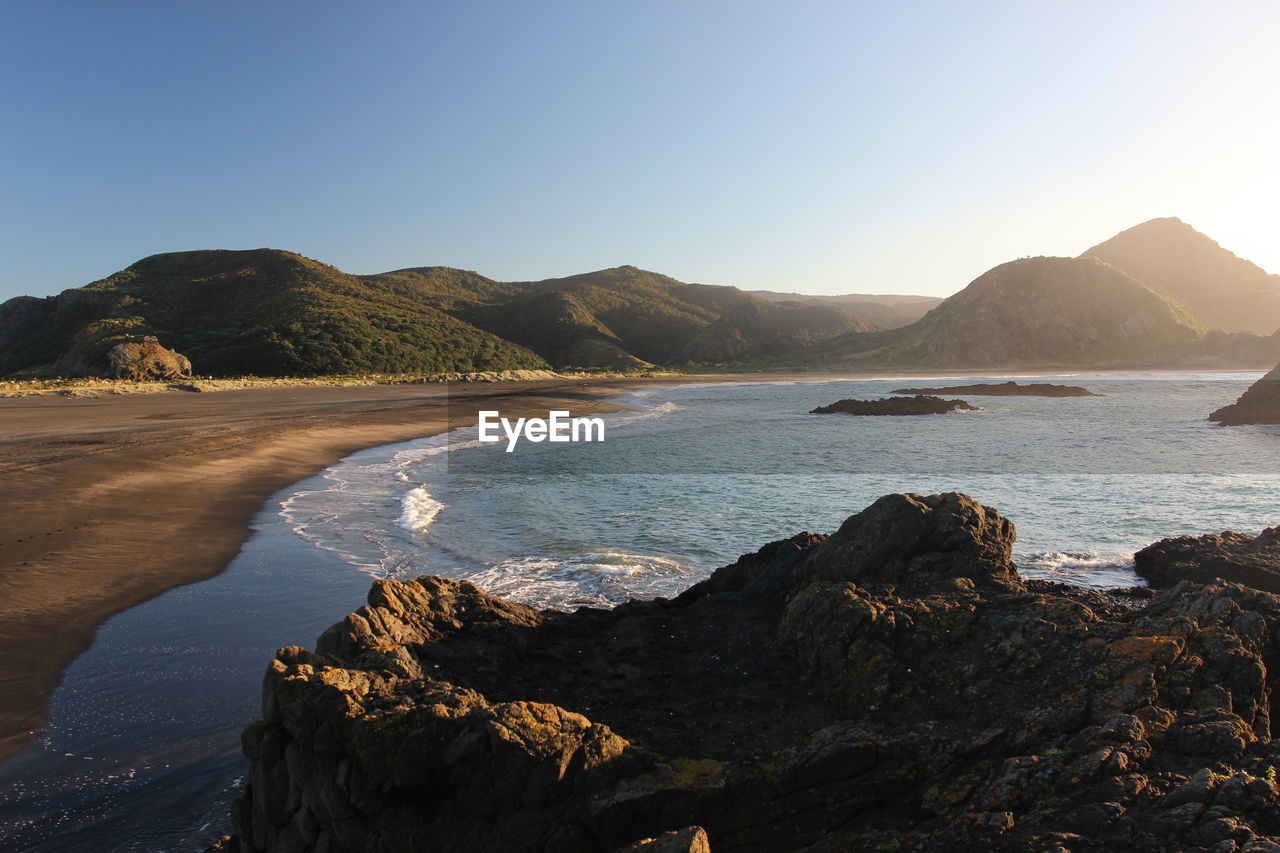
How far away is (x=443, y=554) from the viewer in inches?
424

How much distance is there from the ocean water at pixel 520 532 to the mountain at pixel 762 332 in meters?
97.5

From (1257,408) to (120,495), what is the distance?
41.0 metres

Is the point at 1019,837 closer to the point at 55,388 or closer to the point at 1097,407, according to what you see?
the point at 1097,407

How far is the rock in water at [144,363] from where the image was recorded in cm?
4919

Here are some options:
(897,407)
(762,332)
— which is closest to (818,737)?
(897,407)

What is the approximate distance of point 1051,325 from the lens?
98812mm

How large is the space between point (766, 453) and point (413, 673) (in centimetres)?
1943

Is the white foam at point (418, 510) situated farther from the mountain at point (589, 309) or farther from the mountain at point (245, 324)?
the mountain at point (589, 309)

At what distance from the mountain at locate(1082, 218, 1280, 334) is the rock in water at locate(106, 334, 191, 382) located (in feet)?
447

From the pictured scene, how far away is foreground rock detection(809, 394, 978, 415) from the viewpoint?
39469 millimetres

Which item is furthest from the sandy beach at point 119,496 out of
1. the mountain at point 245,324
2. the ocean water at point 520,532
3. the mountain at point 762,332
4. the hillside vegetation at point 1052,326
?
the mountain at point 762,332

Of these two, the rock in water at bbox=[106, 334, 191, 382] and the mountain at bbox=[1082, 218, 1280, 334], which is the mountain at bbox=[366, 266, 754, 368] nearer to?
the rock in water at bbox=[106, 334, 191, 382]

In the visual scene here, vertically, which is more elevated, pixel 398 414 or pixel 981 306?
pixel 981 306

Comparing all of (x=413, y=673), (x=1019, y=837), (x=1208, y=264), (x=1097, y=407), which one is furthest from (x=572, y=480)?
(x=1208, y=264)
